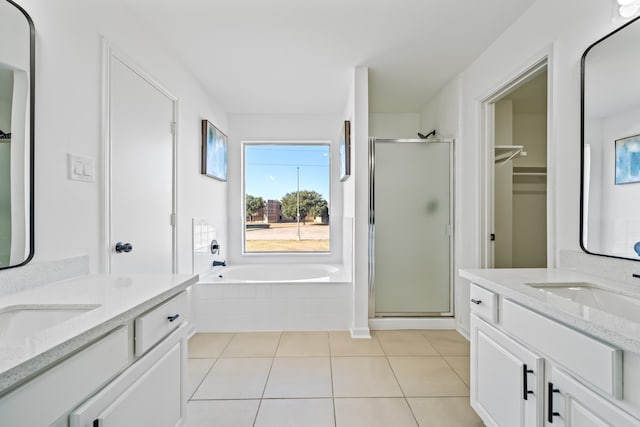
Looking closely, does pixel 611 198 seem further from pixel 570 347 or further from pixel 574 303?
pixel 570 347

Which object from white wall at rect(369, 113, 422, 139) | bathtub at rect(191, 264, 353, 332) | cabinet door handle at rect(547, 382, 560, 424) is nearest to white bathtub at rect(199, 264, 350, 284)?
bathtub at rect(191, 264, 353, 332)

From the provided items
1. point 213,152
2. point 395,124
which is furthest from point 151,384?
point 395,124

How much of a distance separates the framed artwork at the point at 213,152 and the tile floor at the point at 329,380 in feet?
5.51

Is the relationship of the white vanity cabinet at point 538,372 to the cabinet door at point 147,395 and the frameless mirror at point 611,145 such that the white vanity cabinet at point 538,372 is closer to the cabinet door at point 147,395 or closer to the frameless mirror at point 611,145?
the frameless mirror at point 611,145

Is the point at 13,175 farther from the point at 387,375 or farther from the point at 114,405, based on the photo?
the point at 387,375

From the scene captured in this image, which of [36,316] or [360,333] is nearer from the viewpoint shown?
[36,316]

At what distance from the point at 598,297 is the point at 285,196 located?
3396mm

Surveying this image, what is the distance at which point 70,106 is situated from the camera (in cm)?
144

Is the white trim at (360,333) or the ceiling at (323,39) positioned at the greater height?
the ceiling at (323,39)

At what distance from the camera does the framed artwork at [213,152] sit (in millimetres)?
3078

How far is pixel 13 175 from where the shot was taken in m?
1.15

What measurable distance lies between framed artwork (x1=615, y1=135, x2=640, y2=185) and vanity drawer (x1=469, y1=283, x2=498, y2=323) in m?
0.76

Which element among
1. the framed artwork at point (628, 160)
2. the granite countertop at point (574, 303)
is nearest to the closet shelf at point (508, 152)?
the framed artwork at point (628, 160)

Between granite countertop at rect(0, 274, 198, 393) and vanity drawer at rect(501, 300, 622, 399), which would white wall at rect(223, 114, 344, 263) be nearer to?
granite countertop at rect(0, 274, 198, 393)
